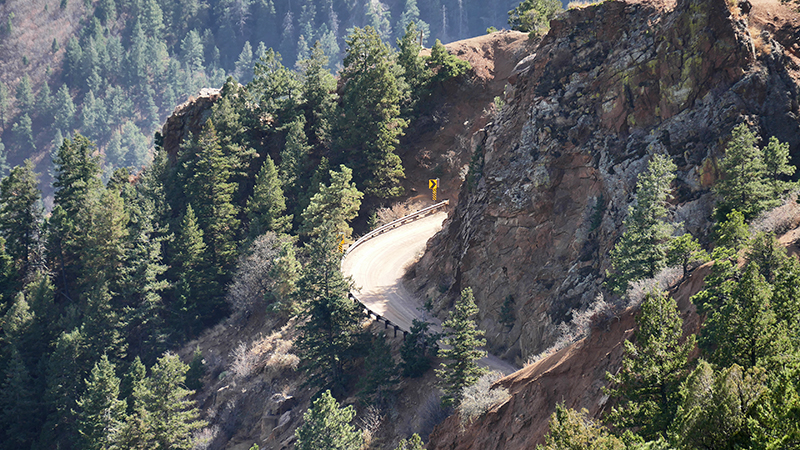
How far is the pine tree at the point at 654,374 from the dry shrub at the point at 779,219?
8.23 metres

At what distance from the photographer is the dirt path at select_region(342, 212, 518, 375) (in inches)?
1625

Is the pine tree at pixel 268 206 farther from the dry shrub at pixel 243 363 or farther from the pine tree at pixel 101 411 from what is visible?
the pine tree at pixel 101 411

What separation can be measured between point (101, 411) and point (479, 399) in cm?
2905

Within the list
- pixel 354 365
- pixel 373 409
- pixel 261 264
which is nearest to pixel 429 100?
pixel 261 264

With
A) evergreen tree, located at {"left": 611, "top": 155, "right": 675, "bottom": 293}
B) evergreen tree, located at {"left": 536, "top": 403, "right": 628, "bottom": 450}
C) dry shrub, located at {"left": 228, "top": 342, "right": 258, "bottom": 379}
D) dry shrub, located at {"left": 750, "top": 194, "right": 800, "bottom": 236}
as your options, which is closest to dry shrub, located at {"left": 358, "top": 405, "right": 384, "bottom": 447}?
dry shrub, located at {"left": 228, "top": 342, "right": 258, "bottom": 379}

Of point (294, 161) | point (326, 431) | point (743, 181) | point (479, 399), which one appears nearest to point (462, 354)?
point (479, 399)

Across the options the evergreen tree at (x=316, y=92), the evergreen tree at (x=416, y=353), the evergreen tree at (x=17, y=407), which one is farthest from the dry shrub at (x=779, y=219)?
the evergreen tree at (x=17, y=407)

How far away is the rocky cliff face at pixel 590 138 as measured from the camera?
3025cm

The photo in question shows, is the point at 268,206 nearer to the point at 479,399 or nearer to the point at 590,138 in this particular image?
the point at 590,138

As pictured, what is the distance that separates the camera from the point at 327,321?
1518 inches

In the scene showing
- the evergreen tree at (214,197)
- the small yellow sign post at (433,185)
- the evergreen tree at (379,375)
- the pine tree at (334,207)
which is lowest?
the evergreen tree at (379,375)

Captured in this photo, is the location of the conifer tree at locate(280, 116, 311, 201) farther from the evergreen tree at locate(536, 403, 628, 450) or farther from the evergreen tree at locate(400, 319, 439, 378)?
the evergreen tree at locate(536, 403, 628, 450)

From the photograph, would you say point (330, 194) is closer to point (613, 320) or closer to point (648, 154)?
point (648, 154)

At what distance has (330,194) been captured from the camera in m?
51.4
